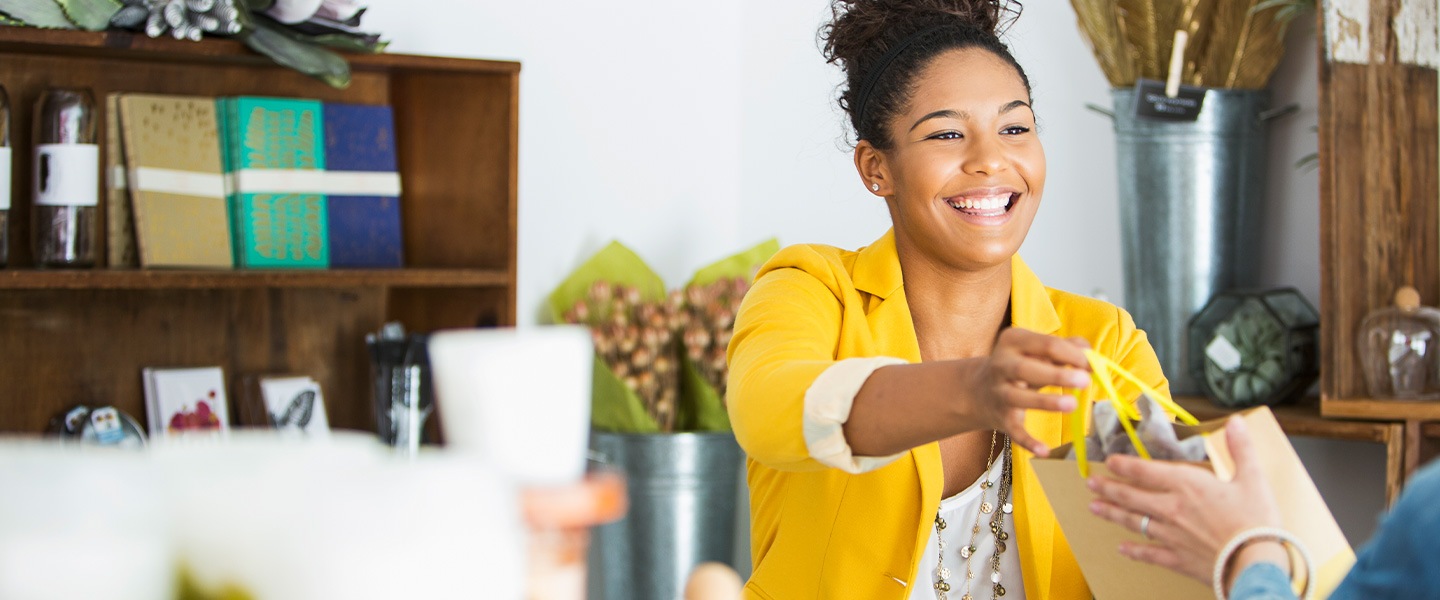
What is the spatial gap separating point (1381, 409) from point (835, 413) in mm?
1126

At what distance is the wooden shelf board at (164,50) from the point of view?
194cm

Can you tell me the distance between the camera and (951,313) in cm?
150

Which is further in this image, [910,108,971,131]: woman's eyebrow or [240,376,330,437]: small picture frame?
[240,376,330,437]: small picture frame

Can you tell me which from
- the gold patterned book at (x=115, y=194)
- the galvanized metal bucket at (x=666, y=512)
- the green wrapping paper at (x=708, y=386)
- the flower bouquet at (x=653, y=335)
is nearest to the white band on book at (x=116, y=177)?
the gold patterned book at (x=115, y=194)

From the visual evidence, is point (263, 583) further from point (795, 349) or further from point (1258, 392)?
point (1258, 392)

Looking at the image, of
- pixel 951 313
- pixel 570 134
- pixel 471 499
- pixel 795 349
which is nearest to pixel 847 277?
pixel 951 313

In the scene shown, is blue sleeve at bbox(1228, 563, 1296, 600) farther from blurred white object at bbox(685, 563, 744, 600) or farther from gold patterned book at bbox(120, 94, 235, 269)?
gold patterned book at bbox(120, 94, 235, 269)

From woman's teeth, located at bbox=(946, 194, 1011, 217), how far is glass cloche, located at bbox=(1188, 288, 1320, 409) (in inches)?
29.7

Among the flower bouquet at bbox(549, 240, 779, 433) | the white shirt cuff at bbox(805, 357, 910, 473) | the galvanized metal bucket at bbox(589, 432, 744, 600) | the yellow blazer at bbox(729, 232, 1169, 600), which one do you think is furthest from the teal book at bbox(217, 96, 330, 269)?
the white shirt cuff at bbox(805, 357, 910, 473)

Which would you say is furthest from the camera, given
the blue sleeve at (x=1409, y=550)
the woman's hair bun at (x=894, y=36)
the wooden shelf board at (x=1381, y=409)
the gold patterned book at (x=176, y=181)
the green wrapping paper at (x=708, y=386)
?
the green wrapping paper at (x=708, y=386)

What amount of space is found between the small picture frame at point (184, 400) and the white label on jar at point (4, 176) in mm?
456

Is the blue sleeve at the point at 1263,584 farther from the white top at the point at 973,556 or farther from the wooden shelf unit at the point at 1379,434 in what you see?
the wooden shelf unit at the point at 1379,434

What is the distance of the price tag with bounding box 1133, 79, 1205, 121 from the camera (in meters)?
1.98

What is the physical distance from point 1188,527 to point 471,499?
0.68 m
